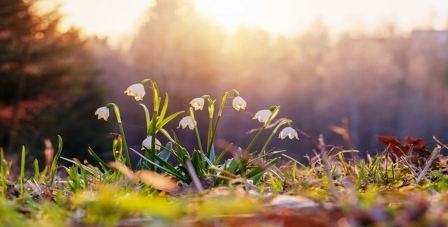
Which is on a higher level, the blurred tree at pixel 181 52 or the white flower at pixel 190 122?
the white flower at pixel 190 122

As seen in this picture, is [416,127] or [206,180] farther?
[416,127]

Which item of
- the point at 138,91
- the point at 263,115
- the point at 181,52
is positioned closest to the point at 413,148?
the point at 263,115

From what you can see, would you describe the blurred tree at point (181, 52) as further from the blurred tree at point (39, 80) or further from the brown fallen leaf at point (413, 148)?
the brown fallen leaf at point (413, 148)

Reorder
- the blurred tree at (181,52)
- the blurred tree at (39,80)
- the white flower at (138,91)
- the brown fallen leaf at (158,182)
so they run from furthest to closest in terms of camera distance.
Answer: the blurred tree at (181,52) < the blurred tree at (39,80) < the white flower at (138,91) < the brown fallen leaf at (158,182)

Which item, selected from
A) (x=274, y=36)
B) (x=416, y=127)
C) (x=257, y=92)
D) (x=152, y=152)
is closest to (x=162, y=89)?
(x=257, y=92)

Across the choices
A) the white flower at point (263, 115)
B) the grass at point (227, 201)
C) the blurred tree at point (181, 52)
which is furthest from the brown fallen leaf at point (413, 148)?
the blurred tree at point (181, 52)

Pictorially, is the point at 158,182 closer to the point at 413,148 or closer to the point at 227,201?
the point at 227,201

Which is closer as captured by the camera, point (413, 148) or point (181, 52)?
point (413, 148)

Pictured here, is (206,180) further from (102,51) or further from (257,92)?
(102,51)
